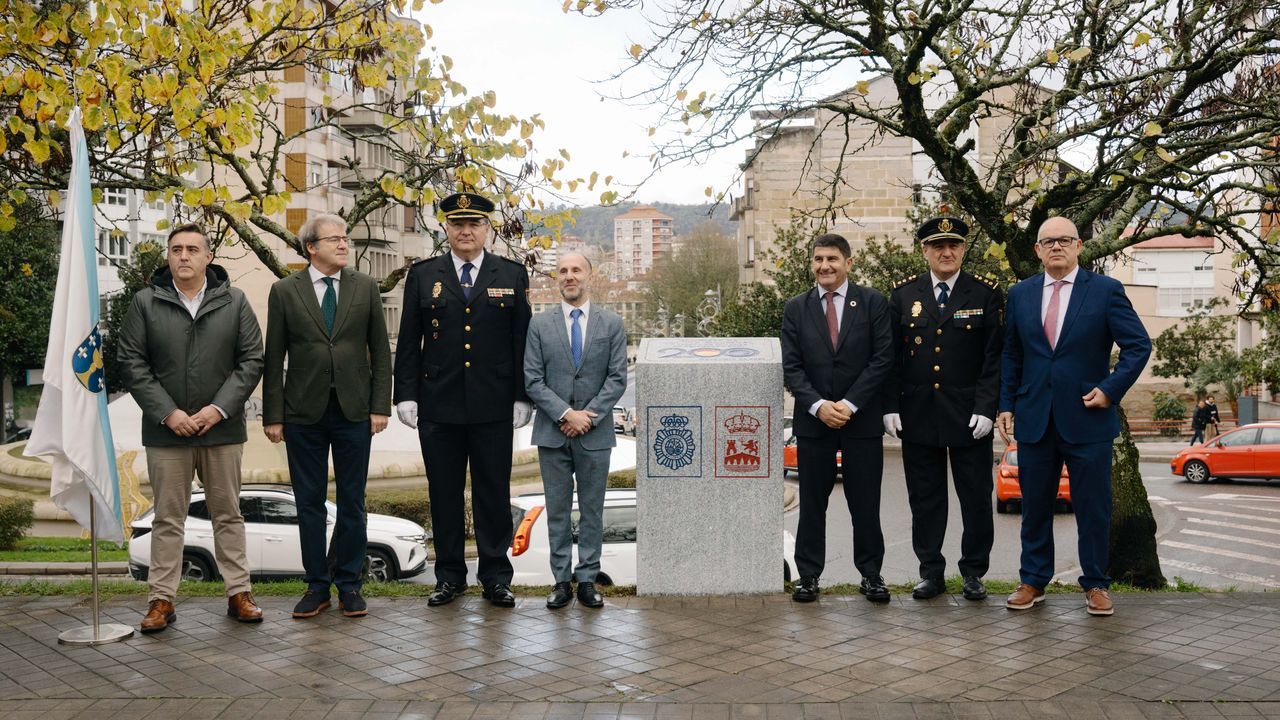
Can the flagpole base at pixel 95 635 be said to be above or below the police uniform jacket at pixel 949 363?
below

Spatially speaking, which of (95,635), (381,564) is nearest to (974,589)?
(95,635)

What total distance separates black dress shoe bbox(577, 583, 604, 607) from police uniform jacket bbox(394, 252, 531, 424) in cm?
115

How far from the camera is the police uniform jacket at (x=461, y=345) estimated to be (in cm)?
736

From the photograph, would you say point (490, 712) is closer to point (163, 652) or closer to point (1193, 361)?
point (163, 652)

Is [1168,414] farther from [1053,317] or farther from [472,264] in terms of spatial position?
[472,264]

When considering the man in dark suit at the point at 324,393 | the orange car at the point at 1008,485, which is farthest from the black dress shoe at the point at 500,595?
the orange car at the point at 1008,485

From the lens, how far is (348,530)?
7316mm

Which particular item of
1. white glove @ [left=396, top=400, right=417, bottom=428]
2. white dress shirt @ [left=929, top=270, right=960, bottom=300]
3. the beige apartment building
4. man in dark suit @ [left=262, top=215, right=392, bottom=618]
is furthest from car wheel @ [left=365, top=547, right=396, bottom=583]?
the beige apartment building

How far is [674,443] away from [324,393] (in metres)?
2.20

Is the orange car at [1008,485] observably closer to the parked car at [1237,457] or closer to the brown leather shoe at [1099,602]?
the parked car at [1237,457]

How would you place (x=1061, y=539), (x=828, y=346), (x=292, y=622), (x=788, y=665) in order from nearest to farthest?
1. (x=788, y=665)
2. (x=292, y=622)
3. (x=828, y=346)
4. (x=1061, y=539)

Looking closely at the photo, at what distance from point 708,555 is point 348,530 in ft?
7.42

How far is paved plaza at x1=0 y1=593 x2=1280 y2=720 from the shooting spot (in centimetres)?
543

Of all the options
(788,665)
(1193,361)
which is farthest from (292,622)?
(1193,361)
